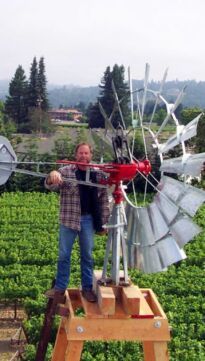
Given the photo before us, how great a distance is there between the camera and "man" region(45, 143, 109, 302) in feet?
17.2

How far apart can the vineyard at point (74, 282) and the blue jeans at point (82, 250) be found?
120 inches

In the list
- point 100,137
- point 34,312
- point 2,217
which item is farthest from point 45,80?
point 100,137

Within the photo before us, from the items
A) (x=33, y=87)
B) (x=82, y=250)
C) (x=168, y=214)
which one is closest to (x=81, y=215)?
(x=82, y=250)

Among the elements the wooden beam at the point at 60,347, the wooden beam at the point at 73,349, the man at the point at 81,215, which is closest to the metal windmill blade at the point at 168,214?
the man at the point at 81,215

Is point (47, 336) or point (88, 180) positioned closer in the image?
point (88, 180)

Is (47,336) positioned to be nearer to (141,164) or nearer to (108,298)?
(108,298)

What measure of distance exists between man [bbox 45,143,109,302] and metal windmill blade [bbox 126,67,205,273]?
295 millimetres

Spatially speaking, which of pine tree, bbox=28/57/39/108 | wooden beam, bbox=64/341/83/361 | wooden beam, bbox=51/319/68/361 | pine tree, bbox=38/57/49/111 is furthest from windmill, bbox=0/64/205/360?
pine tree, bbox=28/57/39/108

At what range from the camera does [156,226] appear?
481cm

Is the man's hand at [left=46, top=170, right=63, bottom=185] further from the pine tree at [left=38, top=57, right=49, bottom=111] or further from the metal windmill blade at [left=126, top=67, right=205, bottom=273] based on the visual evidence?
the pine tree at [left=38, top=57, right=49, bottom=111]

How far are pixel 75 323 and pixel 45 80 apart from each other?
5888 centimetres

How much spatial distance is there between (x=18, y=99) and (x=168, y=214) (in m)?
54.4

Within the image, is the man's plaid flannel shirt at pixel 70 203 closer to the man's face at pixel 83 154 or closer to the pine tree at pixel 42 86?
the man's face at pixel 83 154

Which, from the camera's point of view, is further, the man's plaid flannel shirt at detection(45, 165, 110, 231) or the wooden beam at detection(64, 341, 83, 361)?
the man's plaid flannel shirt at detection(45, 165, 110, 231)
